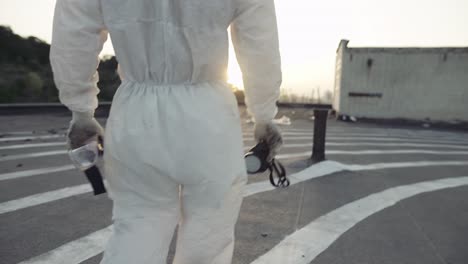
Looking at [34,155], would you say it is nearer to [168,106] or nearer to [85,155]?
[85,155]

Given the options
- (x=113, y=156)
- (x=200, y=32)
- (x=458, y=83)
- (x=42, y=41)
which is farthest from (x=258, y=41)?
(x=42, y=41)

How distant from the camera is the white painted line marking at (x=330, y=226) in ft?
9.99

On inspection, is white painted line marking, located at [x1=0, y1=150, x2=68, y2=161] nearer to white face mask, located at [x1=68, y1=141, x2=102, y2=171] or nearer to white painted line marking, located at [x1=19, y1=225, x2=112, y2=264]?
white painted line marking, located at [x1=19, y1=225, x2=112, y2=264]

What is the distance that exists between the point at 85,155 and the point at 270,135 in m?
0.96

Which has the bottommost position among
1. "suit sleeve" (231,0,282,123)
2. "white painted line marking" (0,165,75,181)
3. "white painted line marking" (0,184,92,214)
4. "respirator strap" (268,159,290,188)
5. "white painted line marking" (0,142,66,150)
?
"white painted line marking" (0,142,66,150)

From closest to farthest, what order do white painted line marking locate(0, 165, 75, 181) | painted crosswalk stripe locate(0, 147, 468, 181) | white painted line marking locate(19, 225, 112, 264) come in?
1. white painted line marking locate(19, 225, 112, 264)
2. white painted line marking locate(0, 165, 75, 181)
3. painted crosswalk stripe locate(0, 147, 468, 181)

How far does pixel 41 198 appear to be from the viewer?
Answer: 427cm

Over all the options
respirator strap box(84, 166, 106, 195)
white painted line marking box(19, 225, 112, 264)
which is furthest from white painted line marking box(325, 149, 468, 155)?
respirator strap box(84, 166, 106, 195)

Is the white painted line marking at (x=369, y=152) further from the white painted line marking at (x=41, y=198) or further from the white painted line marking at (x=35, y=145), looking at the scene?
the white painted line marking at (x=35, y=145)

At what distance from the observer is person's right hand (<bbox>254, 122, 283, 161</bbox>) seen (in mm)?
2061

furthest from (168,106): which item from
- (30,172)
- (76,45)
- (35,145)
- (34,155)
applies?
(35,145)

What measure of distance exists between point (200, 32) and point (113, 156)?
0.65 meters

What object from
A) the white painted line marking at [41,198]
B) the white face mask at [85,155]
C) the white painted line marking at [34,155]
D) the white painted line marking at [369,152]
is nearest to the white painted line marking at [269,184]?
the white painted line marking at [41,198]

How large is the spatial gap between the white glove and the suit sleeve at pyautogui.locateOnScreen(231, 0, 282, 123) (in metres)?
0.77
